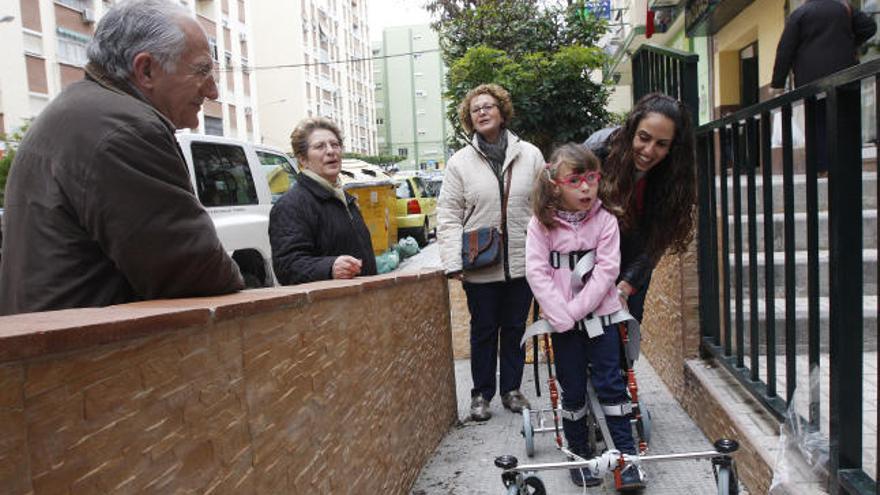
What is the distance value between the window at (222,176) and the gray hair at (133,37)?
541cm

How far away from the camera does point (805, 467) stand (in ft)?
8.51

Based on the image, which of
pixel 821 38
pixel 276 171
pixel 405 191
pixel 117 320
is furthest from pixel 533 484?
pixel 405 191

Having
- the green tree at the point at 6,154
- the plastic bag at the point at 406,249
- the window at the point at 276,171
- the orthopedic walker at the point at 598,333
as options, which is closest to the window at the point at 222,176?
the window at the point at 276,171

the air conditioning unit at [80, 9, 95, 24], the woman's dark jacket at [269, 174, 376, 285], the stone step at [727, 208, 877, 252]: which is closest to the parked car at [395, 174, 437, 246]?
the stone step at [727, 208, 877, 252]

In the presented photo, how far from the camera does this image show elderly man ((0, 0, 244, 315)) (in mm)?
1707

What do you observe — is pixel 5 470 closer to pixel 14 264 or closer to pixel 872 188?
pixel 14 264

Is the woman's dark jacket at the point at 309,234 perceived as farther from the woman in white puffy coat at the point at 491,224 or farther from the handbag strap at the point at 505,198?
the handbag strap at the point at 505,198

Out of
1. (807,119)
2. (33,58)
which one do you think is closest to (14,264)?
(807,119)

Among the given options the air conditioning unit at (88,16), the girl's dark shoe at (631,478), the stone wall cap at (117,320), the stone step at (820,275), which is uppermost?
the air conditioning unit at (88,16)

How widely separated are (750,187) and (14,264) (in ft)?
9.17

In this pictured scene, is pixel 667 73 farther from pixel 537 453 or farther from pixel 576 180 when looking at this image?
pixel 537 453

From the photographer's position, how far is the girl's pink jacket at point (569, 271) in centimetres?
327

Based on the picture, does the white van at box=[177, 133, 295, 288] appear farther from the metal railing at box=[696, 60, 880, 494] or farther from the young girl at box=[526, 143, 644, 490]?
the metal railing at box=[696, 60, 880, 494]

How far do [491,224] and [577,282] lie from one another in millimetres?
→ 1185
